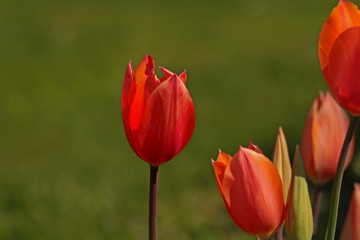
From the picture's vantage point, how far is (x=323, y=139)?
1.16 m

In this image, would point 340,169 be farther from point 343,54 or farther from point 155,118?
point 155,118

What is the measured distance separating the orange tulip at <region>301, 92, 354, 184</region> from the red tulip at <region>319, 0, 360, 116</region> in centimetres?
25

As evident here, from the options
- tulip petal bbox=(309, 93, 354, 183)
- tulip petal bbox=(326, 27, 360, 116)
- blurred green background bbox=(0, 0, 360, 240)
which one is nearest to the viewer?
tulip petal bbox=(326, 27, 360, 116)

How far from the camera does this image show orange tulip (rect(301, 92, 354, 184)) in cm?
116

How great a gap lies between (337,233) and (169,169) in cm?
109

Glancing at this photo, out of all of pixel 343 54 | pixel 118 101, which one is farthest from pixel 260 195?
pixel 118 101

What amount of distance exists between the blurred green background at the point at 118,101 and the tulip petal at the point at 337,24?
2129mm

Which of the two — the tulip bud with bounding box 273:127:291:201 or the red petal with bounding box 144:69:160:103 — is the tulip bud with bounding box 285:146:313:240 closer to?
the tulip bud with bounding box 273:127:291:201

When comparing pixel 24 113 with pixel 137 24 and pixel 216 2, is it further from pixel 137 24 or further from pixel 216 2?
pixel 216 2

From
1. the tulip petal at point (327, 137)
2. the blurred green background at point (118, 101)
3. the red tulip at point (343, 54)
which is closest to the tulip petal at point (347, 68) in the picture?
the red tulip at point (343, 54)

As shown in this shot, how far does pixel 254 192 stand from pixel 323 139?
302mm

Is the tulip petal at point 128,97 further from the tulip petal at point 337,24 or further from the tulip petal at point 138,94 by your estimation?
the tulip petal at point 337,24

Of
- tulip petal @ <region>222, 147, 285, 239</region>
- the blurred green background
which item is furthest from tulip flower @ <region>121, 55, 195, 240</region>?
the blurred green background

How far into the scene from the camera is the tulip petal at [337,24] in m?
0.92
